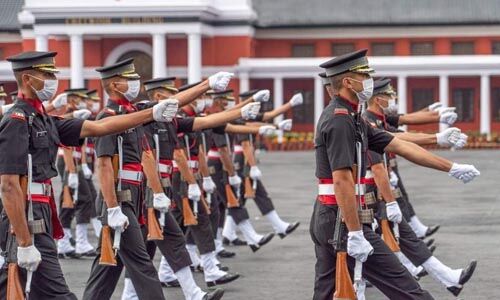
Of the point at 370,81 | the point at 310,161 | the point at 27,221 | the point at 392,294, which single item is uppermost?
the point at 370,81

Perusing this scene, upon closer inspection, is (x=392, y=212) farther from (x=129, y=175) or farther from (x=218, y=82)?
(x=218, y=82)

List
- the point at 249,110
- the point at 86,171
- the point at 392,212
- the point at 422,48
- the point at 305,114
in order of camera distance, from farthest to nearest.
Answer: the point at 422,48 → the point at 305,114 → the point at 86,171 → the point at 392,212 → the point at 249,110

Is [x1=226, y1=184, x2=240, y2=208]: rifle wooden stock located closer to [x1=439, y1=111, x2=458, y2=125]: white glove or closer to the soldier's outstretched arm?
[x1=439, y1=111, x2=458, y2=125]: white glove

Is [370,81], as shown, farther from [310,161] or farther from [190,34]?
[190,34]

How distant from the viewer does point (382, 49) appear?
191ft

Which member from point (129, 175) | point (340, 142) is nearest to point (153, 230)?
point (129, 175)

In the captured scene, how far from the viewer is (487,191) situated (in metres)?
26.5

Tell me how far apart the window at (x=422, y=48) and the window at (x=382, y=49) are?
0.98m

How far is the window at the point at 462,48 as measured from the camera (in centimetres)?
5766

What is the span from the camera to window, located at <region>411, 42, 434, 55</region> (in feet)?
190

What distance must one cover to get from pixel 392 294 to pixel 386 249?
30cm

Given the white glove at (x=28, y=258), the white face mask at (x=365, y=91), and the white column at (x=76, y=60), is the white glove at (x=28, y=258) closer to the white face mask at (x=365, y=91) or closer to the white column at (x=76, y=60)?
the white face mask at (x=365, y=91)

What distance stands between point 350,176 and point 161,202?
3225mm

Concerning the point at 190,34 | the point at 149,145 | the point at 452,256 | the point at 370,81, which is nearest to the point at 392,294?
the point at 370,81
